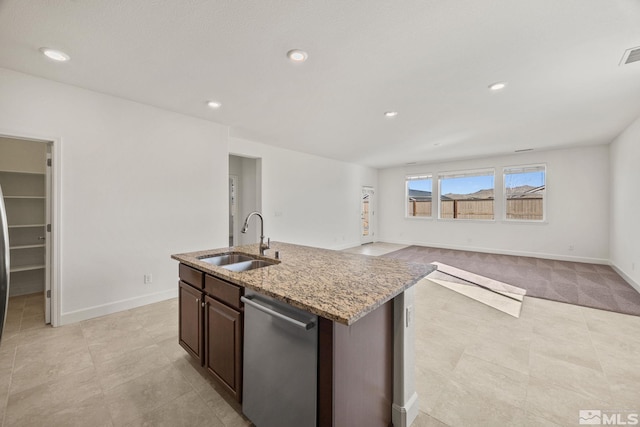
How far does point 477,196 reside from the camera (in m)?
7.21

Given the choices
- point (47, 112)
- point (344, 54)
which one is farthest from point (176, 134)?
point (344, 54)

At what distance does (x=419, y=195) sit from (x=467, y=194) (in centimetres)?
135

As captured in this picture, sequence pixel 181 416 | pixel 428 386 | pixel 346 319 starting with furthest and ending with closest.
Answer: pixel 428 386 → pixel 181 416 → pixel 346 319

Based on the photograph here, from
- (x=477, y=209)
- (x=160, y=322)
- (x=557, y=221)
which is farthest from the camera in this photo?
(x=477, y=209)

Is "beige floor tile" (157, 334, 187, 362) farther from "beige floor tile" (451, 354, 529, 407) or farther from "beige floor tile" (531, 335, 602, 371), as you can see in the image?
"beige floor tile" (531, 335, 602, 371)

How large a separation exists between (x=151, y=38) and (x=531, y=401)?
3.85 meters

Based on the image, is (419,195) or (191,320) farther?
(419,195)

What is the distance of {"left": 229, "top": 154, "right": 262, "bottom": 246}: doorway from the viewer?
18.8 ft

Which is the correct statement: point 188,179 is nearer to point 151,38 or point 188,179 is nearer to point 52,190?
point 52,190

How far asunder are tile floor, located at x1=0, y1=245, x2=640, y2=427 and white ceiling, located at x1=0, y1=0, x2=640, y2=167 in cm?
260

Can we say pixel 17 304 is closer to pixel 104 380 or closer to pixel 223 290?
pixel 104 380

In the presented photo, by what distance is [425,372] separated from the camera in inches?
81.4

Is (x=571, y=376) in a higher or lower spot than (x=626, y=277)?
lower

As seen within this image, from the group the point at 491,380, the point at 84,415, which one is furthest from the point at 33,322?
the point at 491,380
